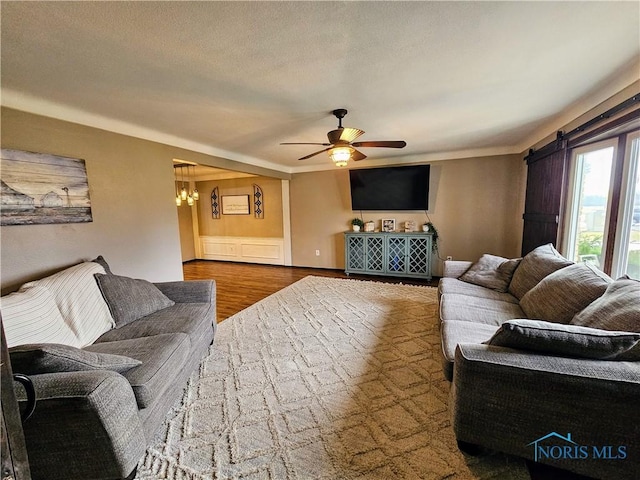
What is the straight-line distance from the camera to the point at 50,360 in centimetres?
114

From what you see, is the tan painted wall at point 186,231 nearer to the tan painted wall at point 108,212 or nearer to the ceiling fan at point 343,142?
the tan painted wall at point 108,212

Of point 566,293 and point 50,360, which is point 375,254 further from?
point 50,360

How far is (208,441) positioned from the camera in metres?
1.51

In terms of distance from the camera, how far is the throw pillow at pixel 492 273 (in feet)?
9.39

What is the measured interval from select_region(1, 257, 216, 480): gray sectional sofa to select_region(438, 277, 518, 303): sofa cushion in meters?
2.38

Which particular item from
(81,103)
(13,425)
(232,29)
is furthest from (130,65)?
(13,425)

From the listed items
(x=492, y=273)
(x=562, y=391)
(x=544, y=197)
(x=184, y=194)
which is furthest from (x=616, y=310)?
(x=184, y=194)

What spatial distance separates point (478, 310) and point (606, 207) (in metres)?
1.49

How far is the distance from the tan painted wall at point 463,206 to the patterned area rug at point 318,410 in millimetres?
2374

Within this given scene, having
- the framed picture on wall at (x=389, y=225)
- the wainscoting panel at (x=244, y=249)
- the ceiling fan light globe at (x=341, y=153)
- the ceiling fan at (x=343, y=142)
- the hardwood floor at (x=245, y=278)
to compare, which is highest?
the ceiling fan at (x=343, y=142)

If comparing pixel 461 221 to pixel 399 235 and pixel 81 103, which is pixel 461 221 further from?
pixel 81 103

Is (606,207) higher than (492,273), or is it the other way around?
(606,207)

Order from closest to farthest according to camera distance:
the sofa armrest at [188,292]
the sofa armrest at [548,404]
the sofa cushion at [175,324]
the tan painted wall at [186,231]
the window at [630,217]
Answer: the sofa armrest at [548,404]
the sofa cushion at [175,324]
the window at [630,217]
the sofa armrest at [188,292]
the tan painted wall at [186,231]

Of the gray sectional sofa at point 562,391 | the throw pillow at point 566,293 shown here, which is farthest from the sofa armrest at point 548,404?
the throw pillow at point 566,293
